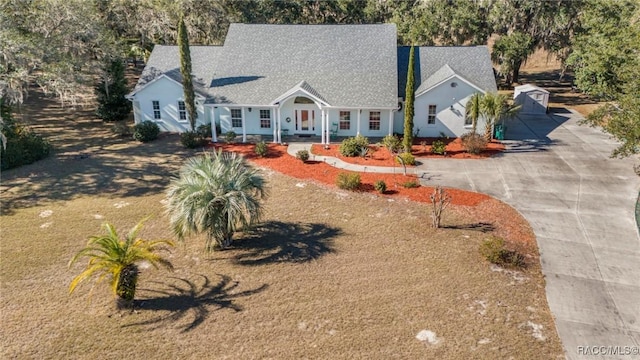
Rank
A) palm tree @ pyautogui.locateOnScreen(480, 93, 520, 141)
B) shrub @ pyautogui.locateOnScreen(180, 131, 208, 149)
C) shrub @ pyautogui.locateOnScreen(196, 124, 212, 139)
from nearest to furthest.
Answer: palm tree @ pyautogui.locateOnScreen(480, 93, 520, 141) < shrub @ pyautogui.locateOnScreen(180, 131, 208, 149) < shrub @ pyautogui.locateOnScreen(196, 124, 212, 139)

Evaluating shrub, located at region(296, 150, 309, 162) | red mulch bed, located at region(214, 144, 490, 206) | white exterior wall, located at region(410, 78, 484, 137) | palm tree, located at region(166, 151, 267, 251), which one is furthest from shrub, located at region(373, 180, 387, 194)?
white exterior wall, located at region(410, 78, 484, 137)

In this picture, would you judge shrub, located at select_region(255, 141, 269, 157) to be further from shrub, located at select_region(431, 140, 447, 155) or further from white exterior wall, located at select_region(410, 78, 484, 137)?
shrub, located at select_region(431, 140, 447, 155)

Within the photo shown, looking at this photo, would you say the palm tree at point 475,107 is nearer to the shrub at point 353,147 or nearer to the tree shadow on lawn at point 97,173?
the shrub at point 353,147

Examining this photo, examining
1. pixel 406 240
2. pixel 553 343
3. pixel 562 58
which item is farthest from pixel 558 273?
pixel 562 58

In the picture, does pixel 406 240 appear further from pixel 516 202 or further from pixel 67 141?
pixel 67 141

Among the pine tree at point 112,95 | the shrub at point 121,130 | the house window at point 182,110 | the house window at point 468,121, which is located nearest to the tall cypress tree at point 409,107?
the house window at point 468,121

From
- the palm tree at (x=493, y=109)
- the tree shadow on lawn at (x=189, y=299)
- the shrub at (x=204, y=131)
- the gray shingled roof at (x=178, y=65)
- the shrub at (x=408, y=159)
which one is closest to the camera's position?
the tree shadow on lawn at (x=189, y=299)

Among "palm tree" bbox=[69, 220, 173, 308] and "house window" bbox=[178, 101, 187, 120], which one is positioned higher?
"house window" bbox=[178, 101, 187, 120]

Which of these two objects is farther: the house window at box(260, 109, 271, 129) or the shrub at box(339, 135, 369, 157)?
the house window at box(260, 109, 271, 129)
